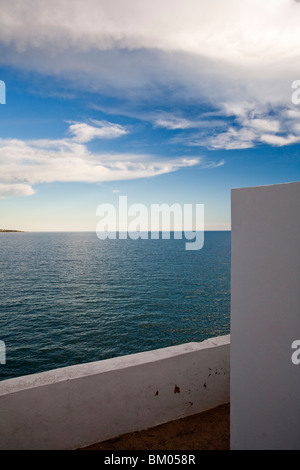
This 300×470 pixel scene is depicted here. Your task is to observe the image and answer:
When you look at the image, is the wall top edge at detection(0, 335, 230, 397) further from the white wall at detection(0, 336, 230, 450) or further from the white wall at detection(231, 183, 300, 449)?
the white wall at detection(231, 183, 300, 449)

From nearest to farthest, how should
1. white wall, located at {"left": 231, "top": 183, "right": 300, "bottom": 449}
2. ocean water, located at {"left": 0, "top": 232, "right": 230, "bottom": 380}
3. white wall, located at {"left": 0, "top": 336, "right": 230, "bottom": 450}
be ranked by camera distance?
white wall, located at {"left": 231, "top": 183, "right": 300, "bottom": 449} < white wall, located at {"left": 0, "top": 336, "right": 230, "bottom": 450} < ocean water, located at {"left": 0, "top": 232, "right": 230, "bottom": 380}

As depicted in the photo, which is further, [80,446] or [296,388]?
[80,446]

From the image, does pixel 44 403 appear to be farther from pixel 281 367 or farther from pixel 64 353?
pixel 64 353

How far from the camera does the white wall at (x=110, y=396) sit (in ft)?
11.4

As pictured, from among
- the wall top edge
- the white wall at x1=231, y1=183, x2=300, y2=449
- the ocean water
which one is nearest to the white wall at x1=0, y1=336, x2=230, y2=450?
the wall top edge

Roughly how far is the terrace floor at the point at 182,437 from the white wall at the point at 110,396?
0.30 ft

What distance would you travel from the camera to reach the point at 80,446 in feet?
12.4

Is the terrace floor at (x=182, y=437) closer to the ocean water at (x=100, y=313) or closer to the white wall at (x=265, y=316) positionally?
the white wall at (x=265, y=316)

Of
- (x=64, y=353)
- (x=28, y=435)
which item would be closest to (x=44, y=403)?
(x=28, y=435)

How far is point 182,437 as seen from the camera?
13.3ft

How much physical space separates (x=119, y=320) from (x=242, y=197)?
28.5 m

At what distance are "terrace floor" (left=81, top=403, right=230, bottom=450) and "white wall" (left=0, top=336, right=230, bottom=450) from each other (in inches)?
3.6

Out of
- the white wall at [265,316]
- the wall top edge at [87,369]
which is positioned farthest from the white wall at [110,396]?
the white wall at [265,316]

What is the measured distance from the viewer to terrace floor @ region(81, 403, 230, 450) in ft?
12.7
